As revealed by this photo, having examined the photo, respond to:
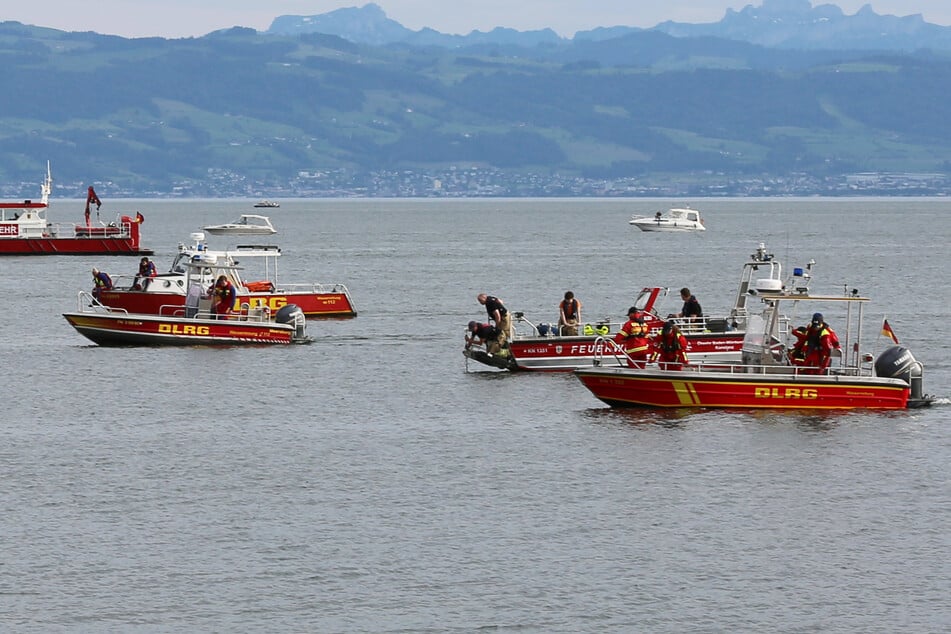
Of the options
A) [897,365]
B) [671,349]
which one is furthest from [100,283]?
[897,365]

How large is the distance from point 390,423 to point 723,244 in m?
133

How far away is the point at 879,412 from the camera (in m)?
41.9

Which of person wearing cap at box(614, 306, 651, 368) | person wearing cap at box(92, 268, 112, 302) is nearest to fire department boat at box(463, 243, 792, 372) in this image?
person wearing cap at box(614, 306, 651, 368)

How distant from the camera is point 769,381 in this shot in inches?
1625

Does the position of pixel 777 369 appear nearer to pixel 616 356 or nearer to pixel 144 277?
pixel 616 356

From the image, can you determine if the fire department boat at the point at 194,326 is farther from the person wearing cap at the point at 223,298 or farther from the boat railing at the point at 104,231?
the boat railing at the point at 104,231

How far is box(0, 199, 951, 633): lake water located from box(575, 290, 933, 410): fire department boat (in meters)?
0.46

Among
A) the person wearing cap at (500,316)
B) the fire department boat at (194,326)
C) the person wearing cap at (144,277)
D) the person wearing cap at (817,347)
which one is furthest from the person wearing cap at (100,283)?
the person wearing cap at (817,347)

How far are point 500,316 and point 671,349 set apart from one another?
30.3ft

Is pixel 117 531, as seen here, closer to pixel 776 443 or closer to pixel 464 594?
pixel 464 594

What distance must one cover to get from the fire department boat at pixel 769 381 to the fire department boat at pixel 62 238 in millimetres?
83746

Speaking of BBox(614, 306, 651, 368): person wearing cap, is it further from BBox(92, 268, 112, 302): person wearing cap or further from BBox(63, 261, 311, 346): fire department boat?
BBox(92, 268, 112, 302): person wearing cap

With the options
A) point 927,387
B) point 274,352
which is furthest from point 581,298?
point 927,387

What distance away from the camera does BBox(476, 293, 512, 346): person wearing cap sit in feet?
163
